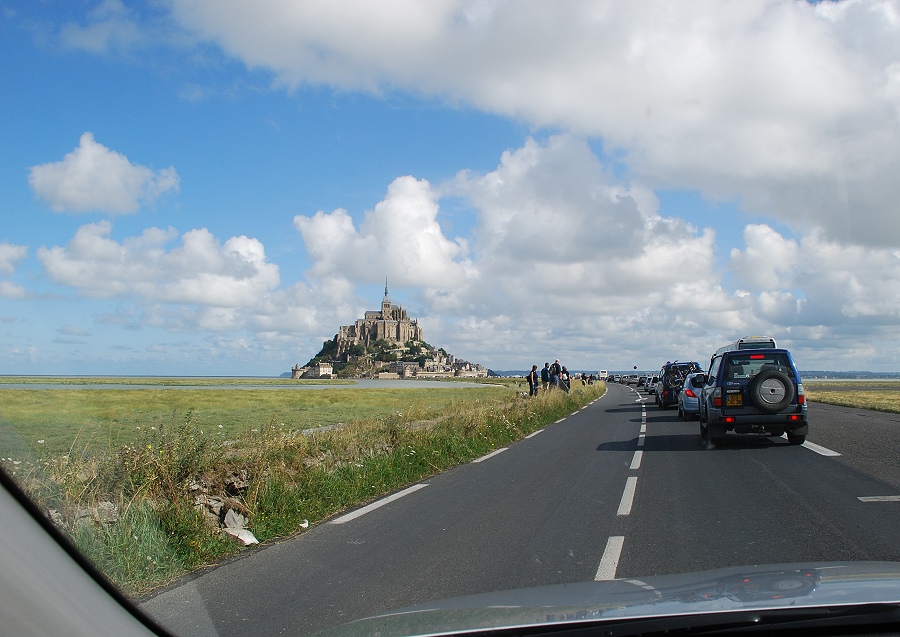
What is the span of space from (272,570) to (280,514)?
2.12 m

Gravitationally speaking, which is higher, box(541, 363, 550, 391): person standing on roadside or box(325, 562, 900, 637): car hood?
box(541, 363, 550, 391): person standing on roadside

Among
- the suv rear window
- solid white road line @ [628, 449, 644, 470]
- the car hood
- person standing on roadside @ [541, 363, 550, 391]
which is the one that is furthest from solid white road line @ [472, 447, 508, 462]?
person standing on roadside @ [541, 363, 550, 391]

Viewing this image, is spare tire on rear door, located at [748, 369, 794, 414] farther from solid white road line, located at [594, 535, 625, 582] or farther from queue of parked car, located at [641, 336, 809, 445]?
solid white road line, located at [594, 535, 625, 582]

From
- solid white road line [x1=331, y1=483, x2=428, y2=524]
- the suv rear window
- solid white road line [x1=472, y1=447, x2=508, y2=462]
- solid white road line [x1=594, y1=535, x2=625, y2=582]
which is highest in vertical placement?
the suv rear window

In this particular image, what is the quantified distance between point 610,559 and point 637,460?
300 inches

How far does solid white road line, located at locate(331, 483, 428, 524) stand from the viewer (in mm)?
8688

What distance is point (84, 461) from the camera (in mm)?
7480

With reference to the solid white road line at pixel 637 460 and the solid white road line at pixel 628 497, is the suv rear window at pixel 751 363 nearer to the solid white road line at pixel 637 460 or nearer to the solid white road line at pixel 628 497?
the solid white road line at pixel 637 460

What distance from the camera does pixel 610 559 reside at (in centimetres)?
643

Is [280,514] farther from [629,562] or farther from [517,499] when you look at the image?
[629,562]

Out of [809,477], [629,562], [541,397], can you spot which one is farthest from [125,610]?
[541,397]

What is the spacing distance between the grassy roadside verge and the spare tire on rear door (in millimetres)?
6341

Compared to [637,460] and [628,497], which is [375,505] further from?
[637,460]

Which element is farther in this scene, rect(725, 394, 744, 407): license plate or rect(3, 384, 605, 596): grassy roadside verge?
rect(725, 394, 744, 407): license plate
